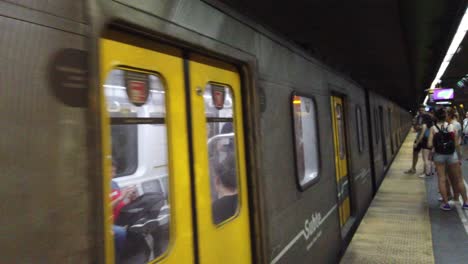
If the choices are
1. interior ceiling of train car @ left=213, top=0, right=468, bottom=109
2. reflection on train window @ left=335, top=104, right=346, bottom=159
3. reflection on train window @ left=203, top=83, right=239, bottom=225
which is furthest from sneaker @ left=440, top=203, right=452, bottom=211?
reflection on train window @ left=203, top=83, right=239, bottom=225

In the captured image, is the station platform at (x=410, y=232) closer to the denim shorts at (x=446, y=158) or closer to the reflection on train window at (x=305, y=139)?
the denim shorts at (x=446, y=158)

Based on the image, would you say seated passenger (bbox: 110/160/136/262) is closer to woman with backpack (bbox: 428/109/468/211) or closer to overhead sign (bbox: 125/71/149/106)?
overhead sign (bbox: 125/71/149/106)

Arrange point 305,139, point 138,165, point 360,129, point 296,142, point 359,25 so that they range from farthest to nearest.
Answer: point 360,129 → point 359,25 → point 305,139 → point 296,142 → point 138,165

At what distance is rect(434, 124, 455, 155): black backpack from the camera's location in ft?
20.2

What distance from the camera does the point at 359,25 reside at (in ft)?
17.2

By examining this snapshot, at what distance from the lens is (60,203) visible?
1.24 metres

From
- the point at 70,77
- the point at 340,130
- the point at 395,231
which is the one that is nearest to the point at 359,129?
the point at 340,130

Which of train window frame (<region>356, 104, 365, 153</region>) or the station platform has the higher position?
train window frame (<region>356, 104, 365, 153</region>)

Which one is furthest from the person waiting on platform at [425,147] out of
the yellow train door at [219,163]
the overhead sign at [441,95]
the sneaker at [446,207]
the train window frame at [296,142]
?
the overhead sign at [441,95]

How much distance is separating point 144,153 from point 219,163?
0.62 meters

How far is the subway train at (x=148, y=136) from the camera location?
1.16 metres

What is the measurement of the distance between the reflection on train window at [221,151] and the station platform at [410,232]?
2788 millimetres

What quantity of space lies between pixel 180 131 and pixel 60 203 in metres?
0.79

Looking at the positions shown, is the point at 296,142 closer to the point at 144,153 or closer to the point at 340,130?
the point at 144,153
